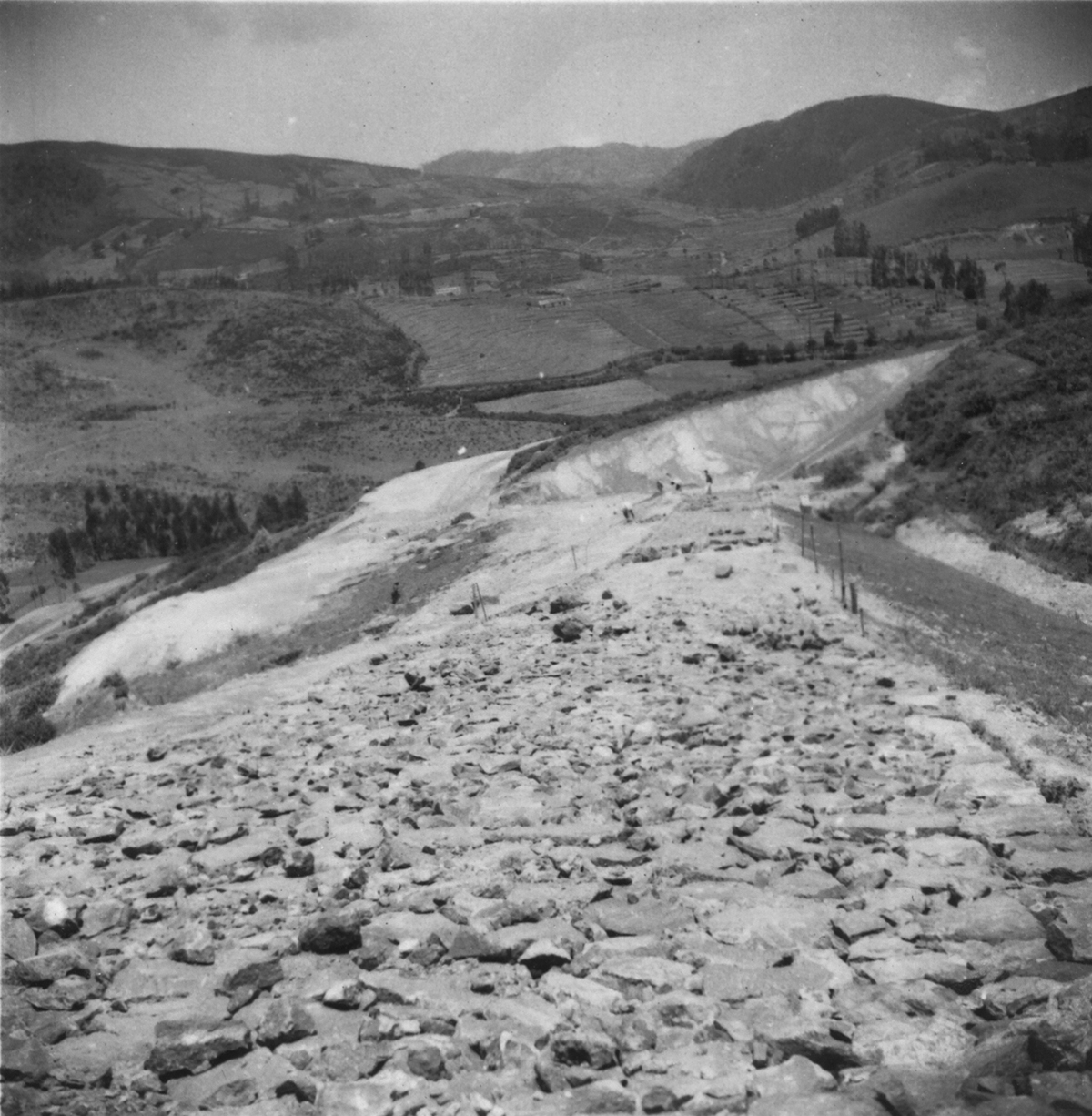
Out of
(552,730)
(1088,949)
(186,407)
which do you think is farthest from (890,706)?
(186,407)

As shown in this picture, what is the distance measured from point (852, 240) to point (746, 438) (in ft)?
404

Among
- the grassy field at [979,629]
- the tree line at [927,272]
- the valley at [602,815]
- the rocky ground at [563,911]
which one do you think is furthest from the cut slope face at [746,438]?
the tree line at [927,272]

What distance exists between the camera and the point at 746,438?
5888 centimetres

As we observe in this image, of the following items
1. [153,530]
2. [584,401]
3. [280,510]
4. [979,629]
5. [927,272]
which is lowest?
[153,530]

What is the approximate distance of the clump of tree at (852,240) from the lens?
16012 cm

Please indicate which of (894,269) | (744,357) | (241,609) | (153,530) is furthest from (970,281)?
(241,609)

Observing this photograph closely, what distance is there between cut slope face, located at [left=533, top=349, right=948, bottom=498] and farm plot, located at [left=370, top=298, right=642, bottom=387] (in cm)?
5869

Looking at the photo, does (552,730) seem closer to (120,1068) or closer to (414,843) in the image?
(414,843)

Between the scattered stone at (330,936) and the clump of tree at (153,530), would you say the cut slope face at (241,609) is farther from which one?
the clump of tree at (153,530)

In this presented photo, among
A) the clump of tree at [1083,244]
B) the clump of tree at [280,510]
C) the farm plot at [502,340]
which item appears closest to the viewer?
the clump of tree at [280,510]

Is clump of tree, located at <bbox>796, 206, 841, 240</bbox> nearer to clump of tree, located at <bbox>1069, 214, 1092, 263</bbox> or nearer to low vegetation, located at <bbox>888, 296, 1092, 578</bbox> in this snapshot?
clump of tree, located at <bbox>1069, 214, 1092, 263</bbox>

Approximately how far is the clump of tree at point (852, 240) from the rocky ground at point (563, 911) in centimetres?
16078

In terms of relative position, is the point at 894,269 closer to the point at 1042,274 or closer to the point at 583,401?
the point at 1042,274

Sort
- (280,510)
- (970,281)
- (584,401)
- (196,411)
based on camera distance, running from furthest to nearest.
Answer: (196,411) → (970,281) → (584,401) → (280,510)
